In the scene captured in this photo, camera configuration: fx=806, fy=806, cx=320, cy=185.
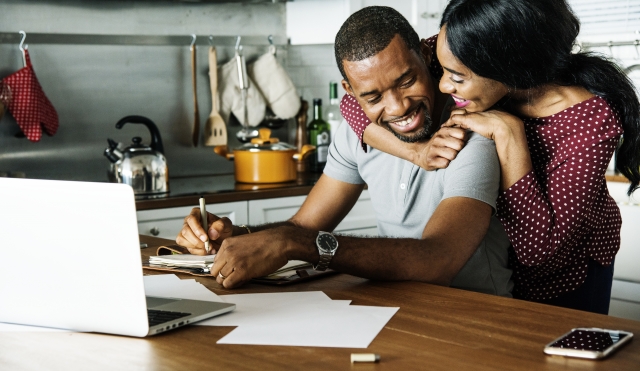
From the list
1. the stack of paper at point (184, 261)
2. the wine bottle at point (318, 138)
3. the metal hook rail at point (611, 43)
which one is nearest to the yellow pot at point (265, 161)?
the wine bottle at point (318, 138)

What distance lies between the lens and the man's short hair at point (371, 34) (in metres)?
1.97

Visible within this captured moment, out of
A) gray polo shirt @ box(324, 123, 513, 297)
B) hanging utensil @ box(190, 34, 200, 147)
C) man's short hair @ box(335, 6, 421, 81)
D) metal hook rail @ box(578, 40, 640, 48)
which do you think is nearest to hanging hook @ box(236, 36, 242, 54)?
hanging utensil @ box(190, 34, 200, 147)

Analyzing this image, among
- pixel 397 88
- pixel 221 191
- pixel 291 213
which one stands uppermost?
pixel 397 88

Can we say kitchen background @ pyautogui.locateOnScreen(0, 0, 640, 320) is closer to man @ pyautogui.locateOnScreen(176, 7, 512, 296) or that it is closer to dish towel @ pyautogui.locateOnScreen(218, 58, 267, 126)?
dish towel @ pyautogui.locateOnScreen(218, 58, 267, 126)

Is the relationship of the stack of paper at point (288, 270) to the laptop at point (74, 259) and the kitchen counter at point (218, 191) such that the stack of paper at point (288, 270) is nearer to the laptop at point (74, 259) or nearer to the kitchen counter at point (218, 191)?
the laptop at point (74, 259)

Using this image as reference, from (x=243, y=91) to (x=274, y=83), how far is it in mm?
177

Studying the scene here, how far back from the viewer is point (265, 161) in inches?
140

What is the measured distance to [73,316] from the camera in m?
1.34

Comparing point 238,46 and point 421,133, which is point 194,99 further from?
point 421,133

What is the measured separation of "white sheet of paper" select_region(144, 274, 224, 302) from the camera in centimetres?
163

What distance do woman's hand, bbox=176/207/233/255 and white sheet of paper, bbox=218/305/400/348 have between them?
431 mm

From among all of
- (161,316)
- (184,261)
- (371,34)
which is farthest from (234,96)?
(161,316)

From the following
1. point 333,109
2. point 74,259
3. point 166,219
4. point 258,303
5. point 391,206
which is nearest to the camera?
point 74,259

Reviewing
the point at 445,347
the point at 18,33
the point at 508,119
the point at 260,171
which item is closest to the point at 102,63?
the point at 18,33
